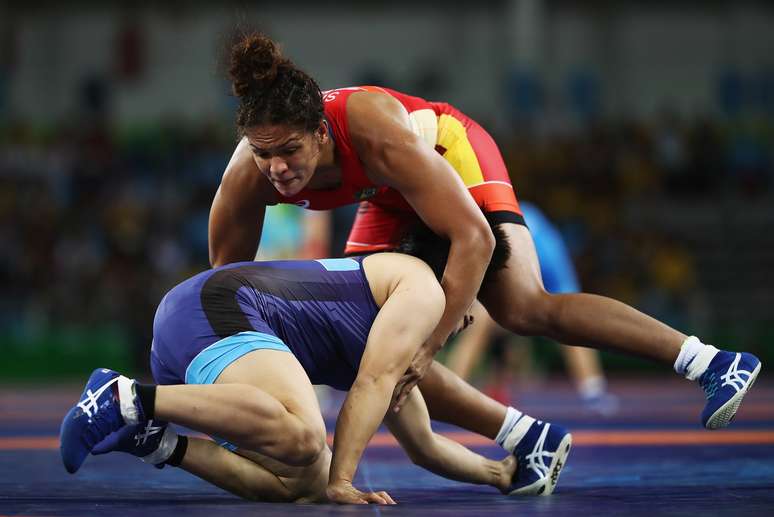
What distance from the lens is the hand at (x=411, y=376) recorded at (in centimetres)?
294

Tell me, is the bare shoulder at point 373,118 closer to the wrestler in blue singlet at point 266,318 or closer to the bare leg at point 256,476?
the wrestler in blue singlet at point 266,318

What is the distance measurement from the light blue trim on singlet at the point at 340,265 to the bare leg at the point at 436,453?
424mm

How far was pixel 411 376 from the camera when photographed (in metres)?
2.95

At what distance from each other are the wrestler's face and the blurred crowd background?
174 inches

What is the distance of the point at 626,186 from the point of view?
12.3m

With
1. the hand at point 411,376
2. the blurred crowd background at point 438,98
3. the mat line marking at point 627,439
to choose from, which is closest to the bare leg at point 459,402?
the hand at point 411,376

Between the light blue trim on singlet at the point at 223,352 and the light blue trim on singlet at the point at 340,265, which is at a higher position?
the light blue trim on singlet at the point at 340,265

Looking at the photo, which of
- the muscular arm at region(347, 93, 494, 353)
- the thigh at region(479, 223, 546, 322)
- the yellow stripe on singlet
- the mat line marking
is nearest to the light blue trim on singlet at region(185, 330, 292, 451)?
the muscular arm at region(347, 93, 494, 353)

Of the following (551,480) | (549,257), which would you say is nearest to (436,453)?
(551,480)

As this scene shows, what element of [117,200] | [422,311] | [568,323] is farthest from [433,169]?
[117,200]

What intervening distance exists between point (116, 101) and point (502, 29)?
15.9 ft

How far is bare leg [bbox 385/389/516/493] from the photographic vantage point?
318 centimetres

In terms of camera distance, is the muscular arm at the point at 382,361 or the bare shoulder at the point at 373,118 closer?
the muscular arm at the point at 382,361

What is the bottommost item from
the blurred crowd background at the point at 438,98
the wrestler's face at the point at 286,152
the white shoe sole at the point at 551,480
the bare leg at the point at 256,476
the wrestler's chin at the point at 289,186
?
the blurred crowd background at the point at 438,98
